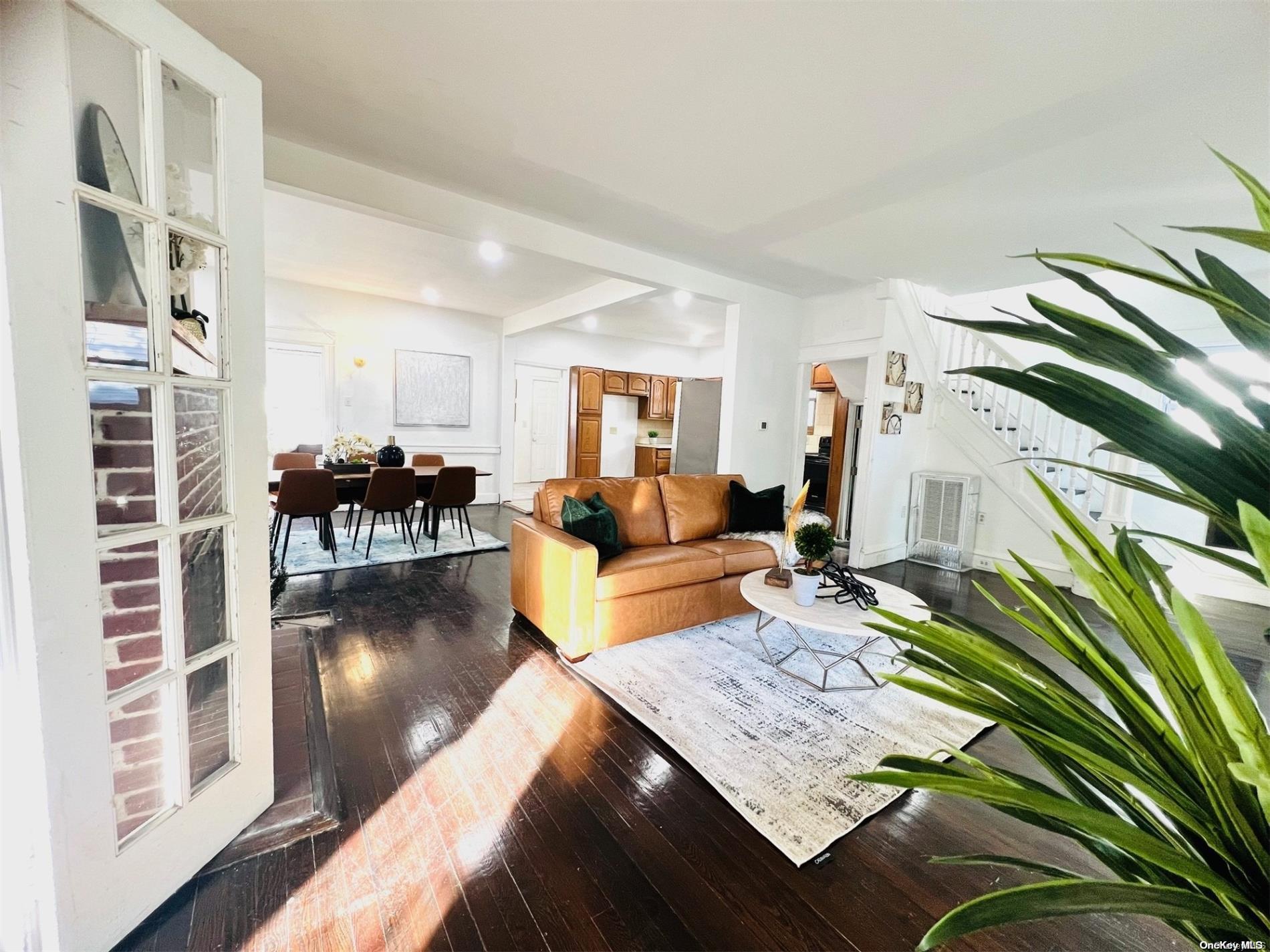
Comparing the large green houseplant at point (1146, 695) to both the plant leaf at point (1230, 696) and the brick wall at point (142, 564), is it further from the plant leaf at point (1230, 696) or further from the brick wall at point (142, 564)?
the brick wall at point (142, 564)

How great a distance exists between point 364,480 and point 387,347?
2582 millimetres

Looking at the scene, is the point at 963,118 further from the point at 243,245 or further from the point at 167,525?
the point at 167,525

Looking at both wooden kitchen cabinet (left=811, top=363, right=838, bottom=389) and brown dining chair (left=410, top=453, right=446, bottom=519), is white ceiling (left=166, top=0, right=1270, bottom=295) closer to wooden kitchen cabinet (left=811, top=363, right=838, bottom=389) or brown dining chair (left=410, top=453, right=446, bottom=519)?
brown dining chair (left=410, top=453, right=446, bottom=519)

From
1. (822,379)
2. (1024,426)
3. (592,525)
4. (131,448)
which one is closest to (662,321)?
(822,379)

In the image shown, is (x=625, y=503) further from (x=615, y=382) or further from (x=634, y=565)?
(x=615, y=382)

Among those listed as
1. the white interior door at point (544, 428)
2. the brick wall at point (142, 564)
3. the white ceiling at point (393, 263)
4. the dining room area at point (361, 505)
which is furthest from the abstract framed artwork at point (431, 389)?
the brick wall at point (142, 564)

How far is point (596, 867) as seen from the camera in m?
1.50

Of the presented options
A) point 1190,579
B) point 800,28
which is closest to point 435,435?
point 800,28

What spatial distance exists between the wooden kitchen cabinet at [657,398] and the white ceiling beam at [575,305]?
8.23ft

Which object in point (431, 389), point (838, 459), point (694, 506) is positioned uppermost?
point (431, 389)

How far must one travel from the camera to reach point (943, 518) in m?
4.98

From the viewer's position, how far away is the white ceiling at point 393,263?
3.90 m

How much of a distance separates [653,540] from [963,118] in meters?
2.62

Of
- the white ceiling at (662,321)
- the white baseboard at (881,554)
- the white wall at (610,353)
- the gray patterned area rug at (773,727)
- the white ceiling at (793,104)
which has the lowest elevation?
the gray patterned area rug at (773,727)
